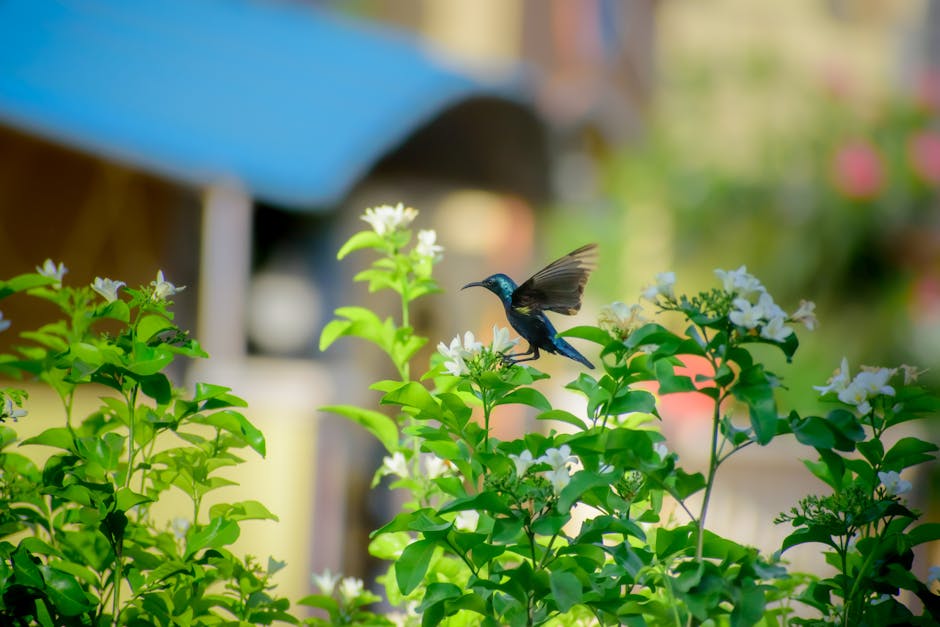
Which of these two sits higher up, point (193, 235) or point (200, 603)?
point (193, 235)

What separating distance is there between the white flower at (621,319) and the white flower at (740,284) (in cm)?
11

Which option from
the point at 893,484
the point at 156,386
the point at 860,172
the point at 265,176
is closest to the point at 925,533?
the point at 893,484

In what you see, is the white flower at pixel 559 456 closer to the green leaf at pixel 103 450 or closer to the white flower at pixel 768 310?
the white flower at pixel 768 310

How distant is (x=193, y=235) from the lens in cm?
399

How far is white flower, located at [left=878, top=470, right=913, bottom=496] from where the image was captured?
1007 mm

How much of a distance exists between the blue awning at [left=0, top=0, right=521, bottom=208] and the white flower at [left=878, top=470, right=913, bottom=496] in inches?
101

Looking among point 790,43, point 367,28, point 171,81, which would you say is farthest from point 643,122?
point 171,81

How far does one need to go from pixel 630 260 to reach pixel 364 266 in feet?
14.2

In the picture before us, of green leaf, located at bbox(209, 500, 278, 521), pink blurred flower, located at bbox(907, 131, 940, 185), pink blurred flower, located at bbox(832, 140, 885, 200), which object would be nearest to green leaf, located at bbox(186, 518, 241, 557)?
green leaf, located at bbox(209, 500, 278, 521)

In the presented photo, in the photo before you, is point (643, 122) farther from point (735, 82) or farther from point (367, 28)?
point (367, 28)

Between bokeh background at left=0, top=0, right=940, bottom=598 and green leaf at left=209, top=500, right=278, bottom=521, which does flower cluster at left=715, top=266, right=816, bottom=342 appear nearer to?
bokeh background at left=0, top=0, right=940, bottom=598

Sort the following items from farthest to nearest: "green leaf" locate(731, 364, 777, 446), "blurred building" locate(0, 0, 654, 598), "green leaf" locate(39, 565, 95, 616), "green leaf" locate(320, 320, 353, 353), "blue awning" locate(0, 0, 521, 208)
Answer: "blurred building" locate(0, 0, 654, 598)
"blue awning" locate(0, 0, 521, 208)
"green leaf" locate(320, 320, 353, 353)
"green leaf" locate(39, 565, 95, 616)
"green leaf" locate(731, 364, 777, 446)

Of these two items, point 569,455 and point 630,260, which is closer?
point 569,455

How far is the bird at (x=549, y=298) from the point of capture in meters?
1.03
